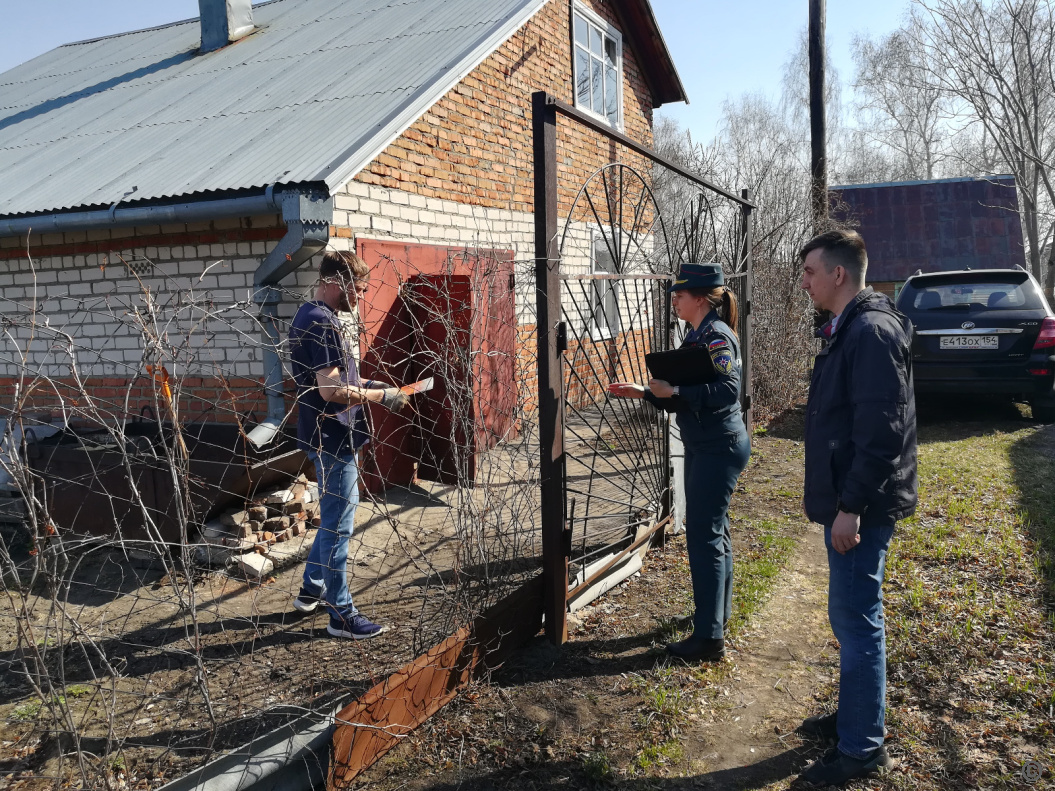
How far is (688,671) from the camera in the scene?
132 inches

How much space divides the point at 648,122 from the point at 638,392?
9.88 metres

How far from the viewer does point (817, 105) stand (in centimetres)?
1240

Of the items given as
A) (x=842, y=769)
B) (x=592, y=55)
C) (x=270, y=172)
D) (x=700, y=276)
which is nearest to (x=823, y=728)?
(x=842, y=769)

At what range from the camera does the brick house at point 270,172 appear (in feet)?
17.4

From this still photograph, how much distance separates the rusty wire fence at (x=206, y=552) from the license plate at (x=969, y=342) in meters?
4.95

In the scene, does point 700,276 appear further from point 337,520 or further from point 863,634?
point 337,520

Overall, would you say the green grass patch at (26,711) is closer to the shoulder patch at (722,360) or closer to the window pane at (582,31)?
the shoulder patch at (722,360)

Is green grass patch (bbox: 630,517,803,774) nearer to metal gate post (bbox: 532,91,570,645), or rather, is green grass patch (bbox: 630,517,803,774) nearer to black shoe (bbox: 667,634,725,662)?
black shoe (bbox: 667,634,725,662)

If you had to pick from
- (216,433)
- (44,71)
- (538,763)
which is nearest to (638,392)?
(538,763)

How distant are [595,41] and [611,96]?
79cm

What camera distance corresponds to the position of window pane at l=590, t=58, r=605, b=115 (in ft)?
34.2

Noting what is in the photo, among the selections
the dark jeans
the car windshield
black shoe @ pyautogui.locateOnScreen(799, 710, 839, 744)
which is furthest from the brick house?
the car windshield

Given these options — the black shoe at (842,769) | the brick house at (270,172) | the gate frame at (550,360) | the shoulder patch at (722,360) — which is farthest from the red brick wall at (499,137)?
the black shoe at (842,769)

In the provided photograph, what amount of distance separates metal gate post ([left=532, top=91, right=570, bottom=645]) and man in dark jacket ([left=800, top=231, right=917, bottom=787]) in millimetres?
1100
